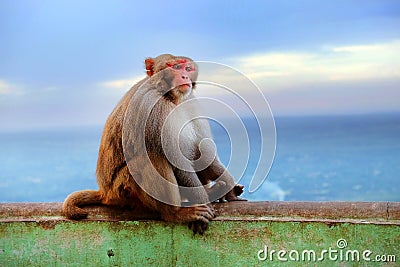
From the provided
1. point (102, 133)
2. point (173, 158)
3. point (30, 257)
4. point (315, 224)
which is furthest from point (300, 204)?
point (30, 257)

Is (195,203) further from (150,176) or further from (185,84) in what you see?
(185,84)

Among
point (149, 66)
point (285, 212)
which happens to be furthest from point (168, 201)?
point (149, 66)

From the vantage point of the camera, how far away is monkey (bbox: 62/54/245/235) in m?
4.90

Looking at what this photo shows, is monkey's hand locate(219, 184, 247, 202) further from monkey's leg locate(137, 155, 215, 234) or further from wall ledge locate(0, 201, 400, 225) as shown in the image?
monkey's leg locate(137, 155, 215, 234)

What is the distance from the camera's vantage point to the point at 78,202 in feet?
17.3

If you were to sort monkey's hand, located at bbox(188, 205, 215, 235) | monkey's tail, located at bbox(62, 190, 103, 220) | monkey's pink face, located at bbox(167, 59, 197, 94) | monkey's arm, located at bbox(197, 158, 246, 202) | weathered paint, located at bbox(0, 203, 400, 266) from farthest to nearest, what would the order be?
monkey's arm, located at bbox(197, 158, 246, 202) < monkey's tail, located at bbox(62, 190, 103, 220) < monkey's pink face, located at bbox(167, 59, 197, 94) < monkey's hand, located at bbox(188, 205, 215, 235) < weathered paint, located at bbox(0, 203, 400, 266)

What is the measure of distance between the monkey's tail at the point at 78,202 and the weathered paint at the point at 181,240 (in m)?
0.08

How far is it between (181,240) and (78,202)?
0.96 metres

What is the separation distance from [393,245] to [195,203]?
61.5 inches

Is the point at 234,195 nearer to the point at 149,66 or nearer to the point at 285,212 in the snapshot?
the point at 285,212

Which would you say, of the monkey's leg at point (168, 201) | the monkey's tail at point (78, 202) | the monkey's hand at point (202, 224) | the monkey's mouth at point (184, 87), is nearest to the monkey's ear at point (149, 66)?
the monkey's mouth at point (184, 87)

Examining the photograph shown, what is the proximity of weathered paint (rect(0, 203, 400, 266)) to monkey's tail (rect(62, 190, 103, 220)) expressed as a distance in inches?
3.1

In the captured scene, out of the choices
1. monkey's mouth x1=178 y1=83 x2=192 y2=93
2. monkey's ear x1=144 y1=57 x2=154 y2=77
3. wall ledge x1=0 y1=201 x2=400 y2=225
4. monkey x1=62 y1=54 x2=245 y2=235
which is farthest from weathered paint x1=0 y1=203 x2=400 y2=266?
monkey's ear x1=144 y1=57 x2=154 y2=77

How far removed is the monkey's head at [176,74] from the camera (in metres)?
5.09
